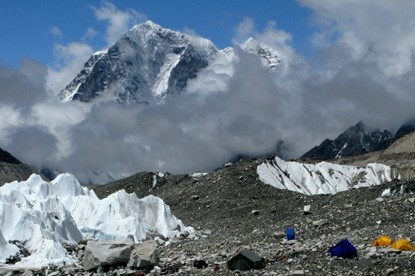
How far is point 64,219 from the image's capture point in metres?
39.9

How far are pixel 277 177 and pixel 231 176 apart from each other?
8.32m

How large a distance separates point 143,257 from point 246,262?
4995 millimetres

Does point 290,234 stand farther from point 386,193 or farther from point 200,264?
point 386,193

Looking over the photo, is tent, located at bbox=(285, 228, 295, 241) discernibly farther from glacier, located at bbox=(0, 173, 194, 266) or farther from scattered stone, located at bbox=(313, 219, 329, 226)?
glacier, located at bbox=(0, 173, 194, 266)

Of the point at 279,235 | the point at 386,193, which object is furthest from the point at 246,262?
the point at 386,193

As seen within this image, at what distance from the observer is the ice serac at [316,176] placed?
237 feet

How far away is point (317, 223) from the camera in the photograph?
107 feet

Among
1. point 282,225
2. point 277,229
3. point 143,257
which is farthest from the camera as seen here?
point 282,225

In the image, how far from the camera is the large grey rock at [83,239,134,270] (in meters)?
25.9

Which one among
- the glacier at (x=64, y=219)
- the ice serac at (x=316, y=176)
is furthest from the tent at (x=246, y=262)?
the ice serac at (x=316, y=176)

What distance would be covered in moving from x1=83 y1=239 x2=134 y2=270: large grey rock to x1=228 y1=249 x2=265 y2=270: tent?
17.9 feet

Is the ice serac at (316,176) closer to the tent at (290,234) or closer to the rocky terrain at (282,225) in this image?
the rocky terrain at (282,225)

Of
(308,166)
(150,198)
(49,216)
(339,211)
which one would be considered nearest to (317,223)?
(339,211)

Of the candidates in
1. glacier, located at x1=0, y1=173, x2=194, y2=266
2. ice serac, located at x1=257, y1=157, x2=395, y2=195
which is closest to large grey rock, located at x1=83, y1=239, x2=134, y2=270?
→ glacier, located at x1=0, y1=173, x2=194, y2=266
